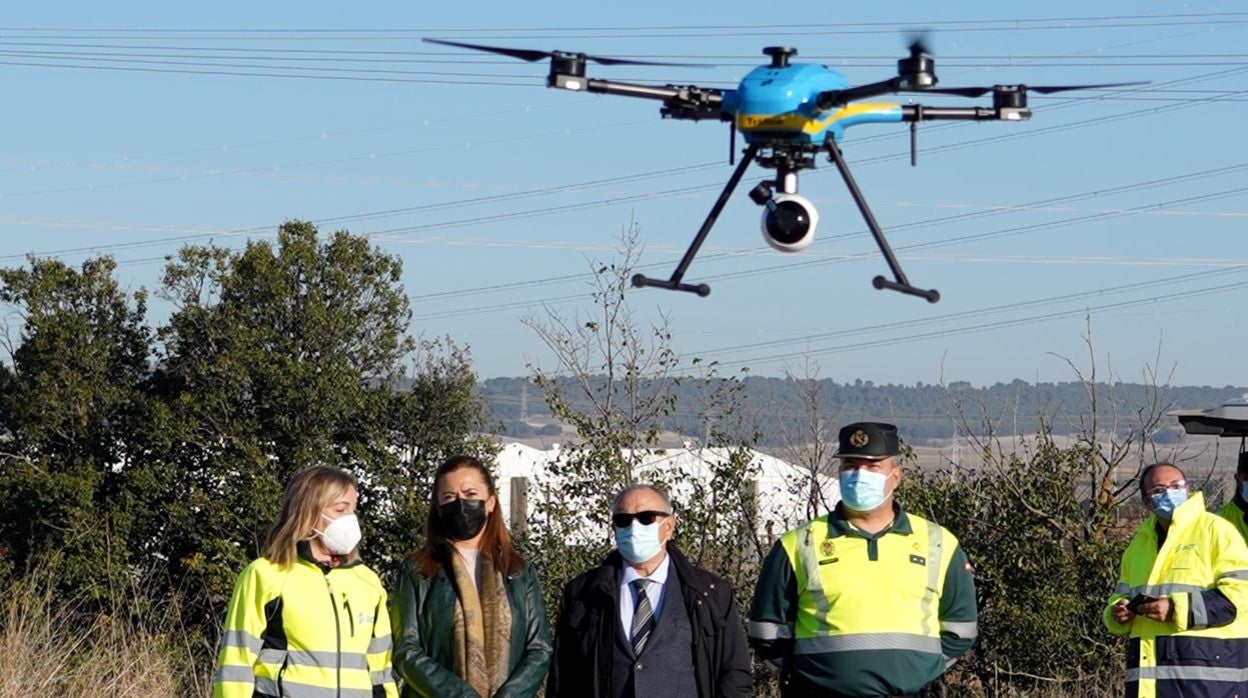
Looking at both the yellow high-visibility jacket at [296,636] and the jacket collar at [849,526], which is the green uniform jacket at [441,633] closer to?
the yellow high-visibility jacket at [296,636]

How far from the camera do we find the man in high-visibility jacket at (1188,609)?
26.2ft

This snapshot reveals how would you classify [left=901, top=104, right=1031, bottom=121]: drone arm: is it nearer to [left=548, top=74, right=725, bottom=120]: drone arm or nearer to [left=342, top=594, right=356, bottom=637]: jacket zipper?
[left=548, top=74, right=725, bottom=120]: drone arm

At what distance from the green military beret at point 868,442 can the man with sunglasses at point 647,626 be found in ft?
2.31

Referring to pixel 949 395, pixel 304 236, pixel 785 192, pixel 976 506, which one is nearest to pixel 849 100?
pixel 785 192

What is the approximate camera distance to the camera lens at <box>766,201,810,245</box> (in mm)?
7555

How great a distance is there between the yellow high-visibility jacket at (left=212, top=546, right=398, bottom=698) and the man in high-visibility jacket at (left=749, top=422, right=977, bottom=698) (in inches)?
61.3

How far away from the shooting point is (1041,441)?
14.9 m

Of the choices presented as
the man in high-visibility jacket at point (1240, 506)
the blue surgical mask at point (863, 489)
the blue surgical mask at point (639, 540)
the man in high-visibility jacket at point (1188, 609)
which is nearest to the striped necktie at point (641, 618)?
the blue surgical mask at point (639, 540)

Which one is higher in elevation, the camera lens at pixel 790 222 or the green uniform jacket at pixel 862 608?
the camera lens at pixel 790 222

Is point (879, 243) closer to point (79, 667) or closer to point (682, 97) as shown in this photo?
point (682, 97)

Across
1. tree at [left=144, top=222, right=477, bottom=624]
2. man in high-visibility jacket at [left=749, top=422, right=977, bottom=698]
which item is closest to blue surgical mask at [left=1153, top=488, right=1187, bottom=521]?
man in high-visibility jacket at [left=749, top=422, right=977, bottom=698]

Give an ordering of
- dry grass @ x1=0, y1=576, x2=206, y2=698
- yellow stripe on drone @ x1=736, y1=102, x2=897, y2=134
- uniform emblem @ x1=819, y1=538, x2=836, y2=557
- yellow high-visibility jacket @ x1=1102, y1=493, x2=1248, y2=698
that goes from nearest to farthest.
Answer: uniform emblem @ x1=819, y1=538, x2=836, y2=557 → yellow stripe on drone @ x1=736, y1=102, x2=897, y2=134 → yellow high-visibility jacket @ x1=1102, y1=493, x2=1248, y2=698 → dry grass @ x1=0, y1=576, x2=206, y2=698

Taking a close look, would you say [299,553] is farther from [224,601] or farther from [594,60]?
[224,601]

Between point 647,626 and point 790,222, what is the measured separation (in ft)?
5.93
